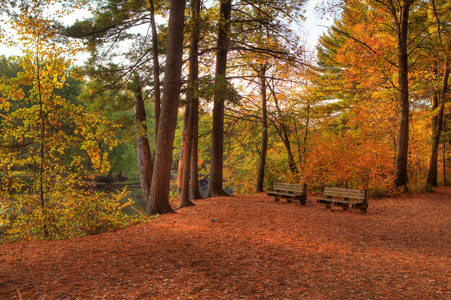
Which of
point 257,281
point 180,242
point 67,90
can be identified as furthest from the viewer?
point 67,90

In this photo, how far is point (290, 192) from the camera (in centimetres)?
1084

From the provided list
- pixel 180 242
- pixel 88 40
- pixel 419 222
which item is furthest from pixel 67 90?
pixel 419 222

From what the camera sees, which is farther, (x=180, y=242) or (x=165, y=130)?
(x=165, y=130)

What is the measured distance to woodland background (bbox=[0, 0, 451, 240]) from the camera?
5.39 metres

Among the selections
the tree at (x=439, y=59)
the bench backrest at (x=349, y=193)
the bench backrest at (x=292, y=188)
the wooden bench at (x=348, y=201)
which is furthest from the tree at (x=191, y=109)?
the tree at (x=439, y=59)

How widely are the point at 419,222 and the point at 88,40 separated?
10822 mm

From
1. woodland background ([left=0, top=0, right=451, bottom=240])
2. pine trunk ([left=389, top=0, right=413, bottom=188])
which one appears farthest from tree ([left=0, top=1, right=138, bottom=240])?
pine trunk ([left=389, top=0, right=413, bottom=188])

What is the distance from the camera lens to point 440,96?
13.8 metres

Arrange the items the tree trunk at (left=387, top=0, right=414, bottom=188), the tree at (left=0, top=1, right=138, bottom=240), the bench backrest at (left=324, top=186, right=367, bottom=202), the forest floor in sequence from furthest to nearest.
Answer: the tree trunk at (left=387, top=0, right=414, bottom=188)
the bench backrest at (left=324, top=186, right=367, bottom=202)
the tree at (left=0, top=1, right=138, bottom=240)
the forest floor

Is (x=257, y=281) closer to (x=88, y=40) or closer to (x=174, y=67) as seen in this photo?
(x=174, y=67)

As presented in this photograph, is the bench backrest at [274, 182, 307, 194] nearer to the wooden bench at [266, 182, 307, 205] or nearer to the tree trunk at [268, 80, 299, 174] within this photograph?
the wooden bench at [266, 182, 307, 205]

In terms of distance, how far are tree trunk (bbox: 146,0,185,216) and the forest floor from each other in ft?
3.03

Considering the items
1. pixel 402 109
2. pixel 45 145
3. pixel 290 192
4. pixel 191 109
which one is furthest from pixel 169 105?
pixel 402 109

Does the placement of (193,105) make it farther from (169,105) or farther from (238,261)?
(238,261)
